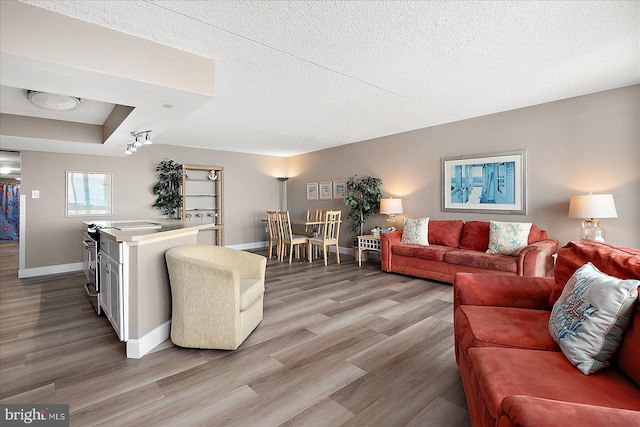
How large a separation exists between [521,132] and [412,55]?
253cm

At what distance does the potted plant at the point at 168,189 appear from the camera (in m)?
6.30

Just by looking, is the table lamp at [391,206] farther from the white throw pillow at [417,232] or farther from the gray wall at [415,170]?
the white throw pillow at [417,232]

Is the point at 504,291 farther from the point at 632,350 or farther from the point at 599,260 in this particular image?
the point at 632,350

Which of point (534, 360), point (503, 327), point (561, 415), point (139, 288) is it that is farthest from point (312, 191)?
point (561, 415)

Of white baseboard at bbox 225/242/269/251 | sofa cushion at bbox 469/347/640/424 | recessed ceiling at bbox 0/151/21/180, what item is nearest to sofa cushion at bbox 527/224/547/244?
sofa cushion at bbox 469/347/640/424

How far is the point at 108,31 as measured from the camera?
2242 mm

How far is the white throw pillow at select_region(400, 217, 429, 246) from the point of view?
15.9 ft

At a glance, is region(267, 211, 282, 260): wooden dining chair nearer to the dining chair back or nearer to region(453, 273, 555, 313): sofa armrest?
the dining chair back

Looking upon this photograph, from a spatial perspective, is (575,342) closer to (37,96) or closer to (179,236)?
(179,236)

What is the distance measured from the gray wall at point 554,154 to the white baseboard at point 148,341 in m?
4.25

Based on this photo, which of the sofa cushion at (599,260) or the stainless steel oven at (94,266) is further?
the stainless steel oven at (94,266)

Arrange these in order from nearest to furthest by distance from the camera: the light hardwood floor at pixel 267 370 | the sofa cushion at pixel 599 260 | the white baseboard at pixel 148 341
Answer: the sofa cushion at pixel 599 260, the light hardwood floor at pixel 267 370, the white baseboard at pixel 148 341

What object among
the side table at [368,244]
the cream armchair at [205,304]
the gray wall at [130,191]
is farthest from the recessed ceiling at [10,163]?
the side table at [368,244]

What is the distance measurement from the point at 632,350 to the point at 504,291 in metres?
0.84
